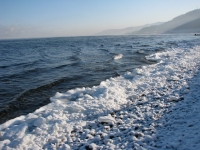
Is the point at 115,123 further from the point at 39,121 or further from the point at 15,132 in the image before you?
the point at 15,132

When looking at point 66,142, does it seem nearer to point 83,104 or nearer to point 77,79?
point 83,104

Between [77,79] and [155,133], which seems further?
[77,79]


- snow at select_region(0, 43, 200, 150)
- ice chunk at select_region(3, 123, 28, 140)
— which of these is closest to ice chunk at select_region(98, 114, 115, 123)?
snow at select_region(0, 43, 200, 150)

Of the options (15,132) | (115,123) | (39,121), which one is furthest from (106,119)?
(15,132)

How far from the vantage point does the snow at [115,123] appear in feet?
17.4

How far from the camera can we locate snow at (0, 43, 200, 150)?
17.4 ft

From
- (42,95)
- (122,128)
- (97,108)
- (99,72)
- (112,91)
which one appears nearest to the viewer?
(122,128)

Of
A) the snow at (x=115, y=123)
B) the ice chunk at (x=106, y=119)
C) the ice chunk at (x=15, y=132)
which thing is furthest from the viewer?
the ice chunk at (x=106, y=119)

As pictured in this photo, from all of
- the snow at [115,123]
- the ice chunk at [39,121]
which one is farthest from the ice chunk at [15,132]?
the ice chunk at [39,121]

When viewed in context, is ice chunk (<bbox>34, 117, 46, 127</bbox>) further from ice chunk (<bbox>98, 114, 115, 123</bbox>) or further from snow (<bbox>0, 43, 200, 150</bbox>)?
ice chunk (<bbox>98, 114, 115, 123</bbox>)

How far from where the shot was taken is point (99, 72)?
1666cm

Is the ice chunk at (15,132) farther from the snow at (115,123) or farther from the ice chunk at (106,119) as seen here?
the ice chunk at (106,119)

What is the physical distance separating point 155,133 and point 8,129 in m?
5.35

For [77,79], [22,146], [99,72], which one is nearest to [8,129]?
[22,146]
